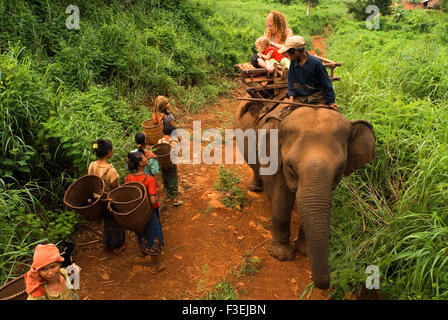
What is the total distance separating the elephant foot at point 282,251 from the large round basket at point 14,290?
2772 mm

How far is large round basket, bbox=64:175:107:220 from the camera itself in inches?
141

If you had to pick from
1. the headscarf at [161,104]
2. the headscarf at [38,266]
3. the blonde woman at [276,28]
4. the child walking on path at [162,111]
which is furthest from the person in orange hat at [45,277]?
the blonde woman at [276,28]

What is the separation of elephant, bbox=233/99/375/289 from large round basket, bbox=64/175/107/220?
1.98 m

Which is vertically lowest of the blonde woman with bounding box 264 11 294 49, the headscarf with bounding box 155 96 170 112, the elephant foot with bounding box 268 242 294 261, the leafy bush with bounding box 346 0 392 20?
the elephant foot with bounding box 268 242 294 261

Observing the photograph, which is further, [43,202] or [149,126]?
[149,126]

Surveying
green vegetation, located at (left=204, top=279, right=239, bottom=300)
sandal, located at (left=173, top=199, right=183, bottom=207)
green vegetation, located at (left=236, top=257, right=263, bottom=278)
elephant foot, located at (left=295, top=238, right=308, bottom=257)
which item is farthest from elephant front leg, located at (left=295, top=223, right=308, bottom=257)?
sandal, located at (left=173, top=199, right=183, bottom=207)

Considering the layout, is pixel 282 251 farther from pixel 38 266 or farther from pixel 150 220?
pixel 38 266

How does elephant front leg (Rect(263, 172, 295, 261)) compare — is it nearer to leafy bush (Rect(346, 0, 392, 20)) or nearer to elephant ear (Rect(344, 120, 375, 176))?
elephant ear (Rect(344, 120, 375, 176))

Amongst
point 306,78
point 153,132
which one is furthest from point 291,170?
point 153,132

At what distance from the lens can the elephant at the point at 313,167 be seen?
10.0 ft

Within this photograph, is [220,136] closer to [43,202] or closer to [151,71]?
[151,71]

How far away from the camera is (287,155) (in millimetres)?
3449
